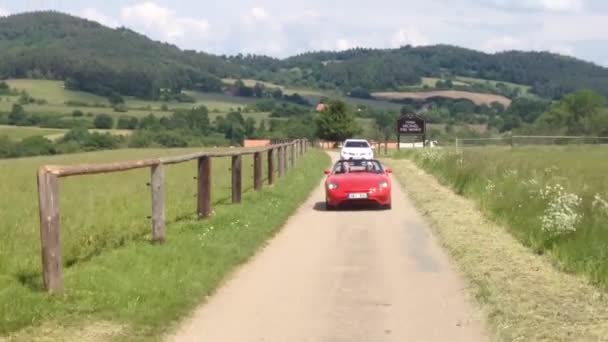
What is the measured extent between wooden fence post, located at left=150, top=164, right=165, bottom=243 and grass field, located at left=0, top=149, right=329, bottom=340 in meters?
0.17

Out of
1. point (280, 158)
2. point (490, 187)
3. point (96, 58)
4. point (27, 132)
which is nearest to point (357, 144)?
point (280, 158)

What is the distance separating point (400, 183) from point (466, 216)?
12.5 metres

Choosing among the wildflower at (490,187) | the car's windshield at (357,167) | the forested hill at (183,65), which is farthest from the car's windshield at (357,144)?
the forested hill at (183,65)

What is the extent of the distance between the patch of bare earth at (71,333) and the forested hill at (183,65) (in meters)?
123

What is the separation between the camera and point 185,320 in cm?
819

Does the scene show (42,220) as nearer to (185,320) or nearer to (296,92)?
(185,320)

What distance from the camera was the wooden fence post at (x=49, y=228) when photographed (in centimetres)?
833

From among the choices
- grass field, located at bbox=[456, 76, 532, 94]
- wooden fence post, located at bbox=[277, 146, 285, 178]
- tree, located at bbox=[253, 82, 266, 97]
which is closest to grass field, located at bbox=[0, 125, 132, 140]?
wooden fence post, located at bbox=[277, 146, 285, 178]

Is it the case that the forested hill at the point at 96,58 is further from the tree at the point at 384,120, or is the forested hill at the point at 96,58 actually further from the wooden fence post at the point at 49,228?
the wooden fence post at the point at 49,228

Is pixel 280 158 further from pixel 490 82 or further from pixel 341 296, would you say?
pixel 490 82

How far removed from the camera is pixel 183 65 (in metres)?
159

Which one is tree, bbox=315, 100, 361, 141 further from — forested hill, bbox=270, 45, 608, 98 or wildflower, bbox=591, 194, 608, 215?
wildflower, bbox=591, 194, 608, 215

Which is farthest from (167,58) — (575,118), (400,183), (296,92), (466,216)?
(466,216)

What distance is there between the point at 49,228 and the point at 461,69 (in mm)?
177041
